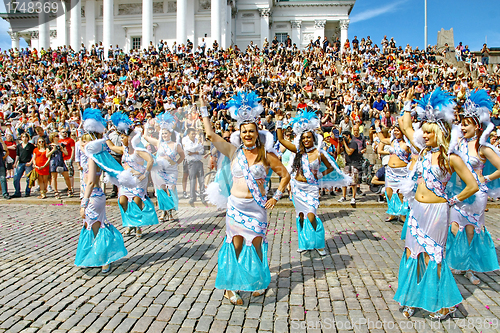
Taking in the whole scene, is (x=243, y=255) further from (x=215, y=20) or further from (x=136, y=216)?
(x=215, y=20)

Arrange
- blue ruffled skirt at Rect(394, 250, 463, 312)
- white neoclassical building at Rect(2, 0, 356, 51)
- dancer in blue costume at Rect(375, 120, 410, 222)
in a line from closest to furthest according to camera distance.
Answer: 1. blue ruffled skirt at Rect(394, 250, 463, 312)
2. dancer in blue costume at Rect(375, 120, 410, 222)
3. white neoclassical building at Rect(2, 0, 356, 51)

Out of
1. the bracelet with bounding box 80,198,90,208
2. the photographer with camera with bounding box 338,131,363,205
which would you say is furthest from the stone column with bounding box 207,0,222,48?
the bracelet with bounding box 80,198,90,208

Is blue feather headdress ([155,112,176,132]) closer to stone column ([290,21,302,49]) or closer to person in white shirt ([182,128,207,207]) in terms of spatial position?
person in white shirt ([182,128,207,207])

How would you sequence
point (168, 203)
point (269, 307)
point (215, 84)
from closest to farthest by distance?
point (269, 307), point (168, 203), point (215, 84)

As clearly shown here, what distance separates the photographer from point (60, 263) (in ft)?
17.2

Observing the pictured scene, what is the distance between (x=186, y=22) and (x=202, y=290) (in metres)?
36.2

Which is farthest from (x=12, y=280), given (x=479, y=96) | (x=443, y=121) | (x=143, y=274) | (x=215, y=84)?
(x=215, y=84)

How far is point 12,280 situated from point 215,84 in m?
15.4

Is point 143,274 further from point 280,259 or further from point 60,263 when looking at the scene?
point 280,259

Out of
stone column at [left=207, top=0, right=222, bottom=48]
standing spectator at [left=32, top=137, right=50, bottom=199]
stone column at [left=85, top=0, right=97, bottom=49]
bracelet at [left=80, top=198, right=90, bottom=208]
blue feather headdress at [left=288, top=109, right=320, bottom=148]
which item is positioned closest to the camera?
bracelet at [left=80, top=198, right=90, bottom=208]

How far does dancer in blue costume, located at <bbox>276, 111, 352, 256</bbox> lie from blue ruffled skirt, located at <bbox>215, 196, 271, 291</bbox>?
5.79 ft

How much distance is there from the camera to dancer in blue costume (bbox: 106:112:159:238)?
6.59 m

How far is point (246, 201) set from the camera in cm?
389

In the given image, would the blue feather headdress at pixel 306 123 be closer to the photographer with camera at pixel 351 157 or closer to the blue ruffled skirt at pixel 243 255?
the blue ruffled skirt at pixel 243 255
